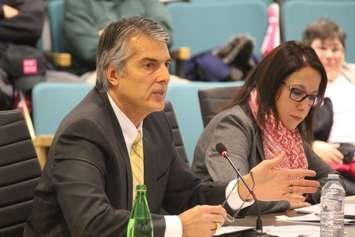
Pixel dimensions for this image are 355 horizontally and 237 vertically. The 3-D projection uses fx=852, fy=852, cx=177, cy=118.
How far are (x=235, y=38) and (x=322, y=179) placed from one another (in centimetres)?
213

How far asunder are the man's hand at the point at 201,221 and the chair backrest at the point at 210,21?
3.36 metres

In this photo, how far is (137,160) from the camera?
97.0 inches

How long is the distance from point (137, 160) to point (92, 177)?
0.91ft

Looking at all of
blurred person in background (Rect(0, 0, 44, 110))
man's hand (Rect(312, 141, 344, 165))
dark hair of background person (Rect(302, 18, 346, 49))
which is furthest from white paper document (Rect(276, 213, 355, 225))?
blurred person in background (Rect(0, 0, 44, 110))

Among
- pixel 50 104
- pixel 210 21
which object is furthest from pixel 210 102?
pixel 210 21

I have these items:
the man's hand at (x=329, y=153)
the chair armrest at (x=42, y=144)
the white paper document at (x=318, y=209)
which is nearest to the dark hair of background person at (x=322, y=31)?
the man's hand at (x=329, y=153)

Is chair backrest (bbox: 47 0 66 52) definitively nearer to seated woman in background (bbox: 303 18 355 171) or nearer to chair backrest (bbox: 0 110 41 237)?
seated woman in background (bbox: 303 18 355 171)

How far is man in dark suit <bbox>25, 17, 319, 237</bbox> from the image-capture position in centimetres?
217

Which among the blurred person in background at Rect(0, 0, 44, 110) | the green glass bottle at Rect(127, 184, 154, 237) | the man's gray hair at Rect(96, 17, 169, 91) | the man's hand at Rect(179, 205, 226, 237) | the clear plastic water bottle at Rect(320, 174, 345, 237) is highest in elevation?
the man's gray hair at Rect(96, 17, 169, 91)

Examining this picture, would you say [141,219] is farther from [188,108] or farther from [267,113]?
[188,108]

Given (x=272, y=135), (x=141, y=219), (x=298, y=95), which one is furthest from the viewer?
(x=272, y=135)

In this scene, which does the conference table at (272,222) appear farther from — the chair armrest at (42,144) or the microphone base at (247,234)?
the chair armrest at (42,144)

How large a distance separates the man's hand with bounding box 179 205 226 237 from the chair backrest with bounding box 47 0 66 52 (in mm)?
3123

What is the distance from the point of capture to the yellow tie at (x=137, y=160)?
2441 millimetres
